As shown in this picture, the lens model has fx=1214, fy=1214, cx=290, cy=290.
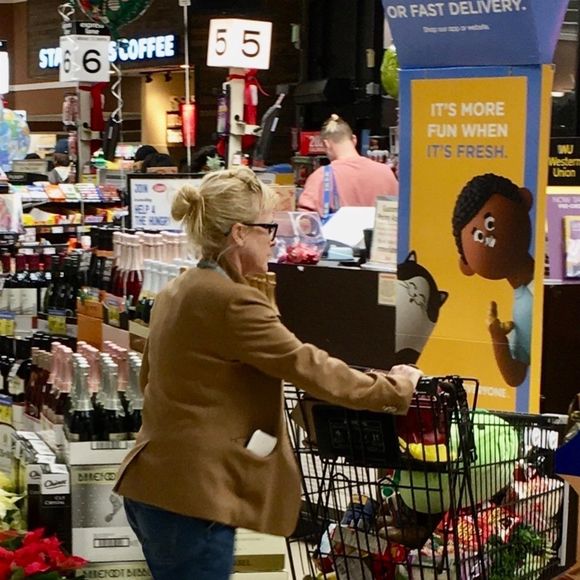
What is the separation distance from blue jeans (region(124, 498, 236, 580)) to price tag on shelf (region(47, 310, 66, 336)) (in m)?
3.08

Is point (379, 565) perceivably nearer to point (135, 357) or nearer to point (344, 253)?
point (135, 357)

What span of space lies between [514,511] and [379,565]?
32cm

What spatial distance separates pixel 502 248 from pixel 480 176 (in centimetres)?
24

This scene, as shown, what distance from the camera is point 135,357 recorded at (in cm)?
393

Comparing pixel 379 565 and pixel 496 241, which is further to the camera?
pixel 496 241

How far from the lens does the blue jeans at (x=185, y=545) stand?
2.66 meters

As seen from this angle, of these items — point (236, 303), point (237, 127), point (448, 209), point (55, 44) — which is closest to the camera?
point (236, 303)

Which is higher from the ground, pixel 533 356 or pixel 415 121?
pixel 415 121

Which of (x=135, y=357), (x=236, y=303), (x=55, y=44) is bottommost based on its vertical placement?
(x=135, y=357)

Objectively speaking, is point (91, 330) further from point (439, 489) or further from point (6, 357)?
point (439, 489)

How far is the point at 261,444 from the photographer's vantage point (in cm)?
269

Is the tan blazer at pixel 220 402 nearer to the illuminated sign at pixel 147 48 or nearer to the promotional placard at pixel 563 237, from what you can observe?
the promotional placard at pixel 563 237

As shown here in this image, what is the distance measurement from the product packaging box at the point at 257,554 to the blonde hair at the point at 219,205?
1628mm

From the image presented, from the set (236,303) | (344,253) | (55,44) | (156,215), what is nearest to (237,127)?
(156,215)
